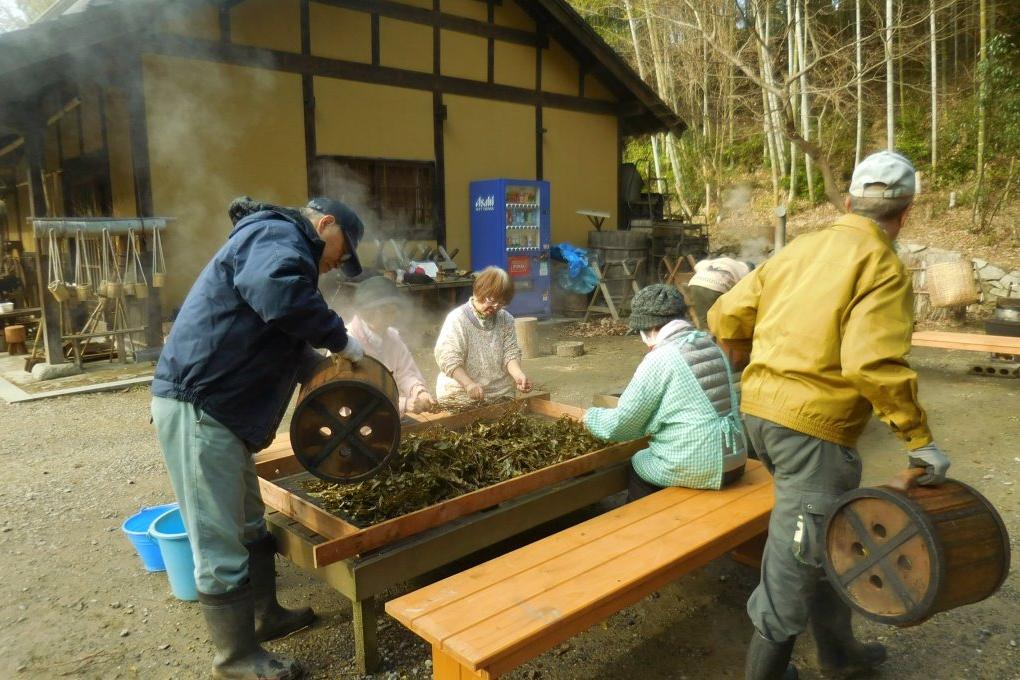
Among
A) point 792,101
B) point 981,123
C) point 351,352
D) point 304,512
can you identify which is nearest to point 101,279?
point 304,512

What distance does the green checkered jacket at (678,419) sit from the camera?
10.3 feet

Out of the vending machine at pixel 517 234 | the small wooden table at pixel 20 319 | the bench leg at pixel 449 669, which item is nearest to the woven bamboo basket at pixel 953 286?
the vending machine at pixel 517 234

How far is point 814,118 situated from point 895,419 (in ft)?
72.1

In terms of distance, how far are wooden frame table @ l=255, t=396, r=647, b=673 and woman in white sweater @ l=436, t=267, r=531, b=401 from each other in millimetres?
1094

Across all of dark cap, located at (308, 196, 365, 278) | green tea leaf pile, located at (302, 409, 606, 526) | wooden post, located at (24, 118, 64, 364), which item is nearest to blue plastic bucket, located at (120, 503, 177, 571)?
green tea leaf pile, located at (302, 409, 606, 526)

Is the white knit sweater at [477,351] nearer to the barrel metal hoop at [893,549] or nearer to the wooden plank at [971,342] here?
the barrel metal hoop at [893,549]

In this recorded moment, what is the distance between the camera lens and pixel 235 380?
8.42 ft

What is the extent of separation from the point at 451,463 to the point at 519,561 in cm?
84

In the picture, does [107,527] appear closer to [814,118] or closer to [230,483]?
[230,483]

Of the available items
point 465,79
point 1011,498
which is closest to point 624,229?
point 465,79

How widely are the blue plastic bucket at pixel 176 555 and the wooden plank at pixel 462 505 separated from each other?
1030 mm

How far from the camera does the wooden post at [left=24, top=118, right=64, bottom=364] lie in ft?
26.0

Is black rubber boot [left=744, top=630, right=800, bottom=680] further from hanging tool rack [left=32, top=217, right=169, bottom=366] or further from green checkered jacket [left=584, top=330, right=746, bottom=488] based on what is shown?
hanging tool rack [left=32, top=217, right=169, bottom=366]

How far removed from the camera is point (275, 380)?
2.70 metres
